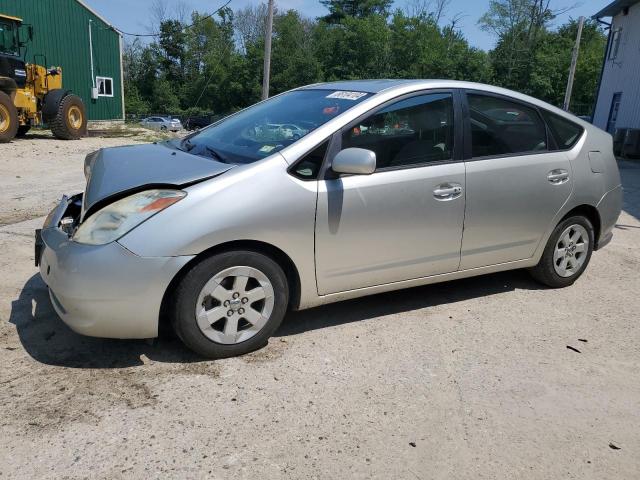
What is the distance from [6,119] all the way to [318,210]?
42.9 feet

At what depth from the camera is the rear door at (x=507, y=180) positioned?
387cm

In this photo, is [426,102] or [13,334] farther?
[426,102]

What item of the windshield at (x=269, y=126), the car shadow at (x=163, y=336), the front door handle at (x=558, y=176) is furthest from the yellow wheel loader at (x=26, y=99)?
the front door handle at (x=558, y=176)

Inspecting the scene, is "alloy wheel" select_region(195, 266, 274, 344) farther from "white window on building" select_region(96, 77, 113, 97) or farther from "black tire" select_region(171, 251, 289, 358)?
"white window on building" select_region(96, 77, 113, 97)

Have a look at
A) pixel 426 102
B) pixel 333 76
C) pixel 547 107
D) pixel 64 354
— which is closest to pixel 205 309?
pixel 64 354

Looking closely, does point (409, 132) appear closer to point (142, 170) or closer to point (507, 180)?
point (507, 180)

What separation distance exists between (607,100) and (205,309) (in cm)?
2560

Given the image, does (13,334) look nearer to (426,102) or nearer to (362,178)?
(362,178)

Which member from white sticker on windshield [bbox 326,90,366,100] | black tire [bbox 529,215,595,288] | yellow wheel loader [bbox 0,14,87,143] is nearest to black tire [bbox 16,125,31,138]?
yellow wheel loader [bbox 0,14,87,143]

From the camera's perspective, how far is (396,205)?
3.51 metres

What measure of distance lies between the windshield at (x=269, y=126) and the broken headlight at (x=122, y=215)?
0.55 metres

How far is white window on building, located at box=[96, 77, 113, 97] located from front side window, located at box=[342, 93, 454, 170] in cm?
2792

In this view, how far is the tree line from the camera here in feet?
147

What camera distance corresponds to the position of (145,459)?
2.33m
